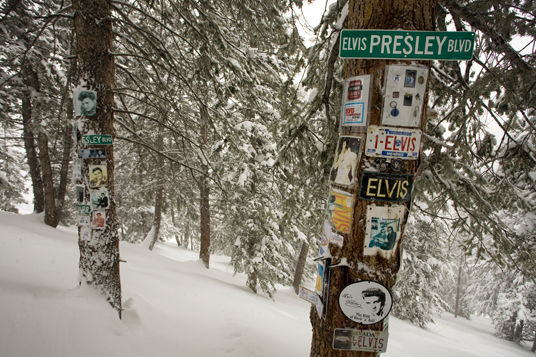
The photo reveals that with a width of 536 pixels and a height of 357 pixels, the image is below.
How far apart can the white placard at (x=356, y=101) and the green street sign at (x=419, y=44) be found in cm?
19

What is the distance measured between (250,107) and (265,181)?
4763 mm

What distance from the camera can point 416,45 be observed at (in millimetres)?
1777

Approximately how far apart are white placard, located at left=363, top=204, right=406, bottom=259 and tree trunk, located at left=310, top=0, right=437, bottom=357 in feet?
0.10

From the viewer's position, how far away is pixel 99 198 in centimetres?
359

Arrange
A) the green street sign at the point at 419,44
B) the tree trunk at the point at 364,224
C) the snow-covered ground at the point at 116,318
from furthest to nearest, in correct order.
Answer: the snow-covered ground at the point at 116,318, the tree trunk at the point at 364,224, the green street sign at the point at 419,44

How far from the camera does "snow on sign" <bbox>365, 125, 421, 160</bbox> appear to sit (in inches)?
73.3

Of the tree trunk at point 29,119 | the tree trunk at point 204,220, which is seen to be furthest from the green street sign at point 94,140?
the tree trunk at point 29,119

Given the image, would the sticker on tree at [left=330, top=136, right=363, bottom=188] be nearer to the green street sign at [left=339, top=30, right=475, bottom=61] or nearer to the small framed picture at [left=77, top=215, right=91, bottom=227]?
the green street sign at [left=339, top=30, right=475, bottom=61]

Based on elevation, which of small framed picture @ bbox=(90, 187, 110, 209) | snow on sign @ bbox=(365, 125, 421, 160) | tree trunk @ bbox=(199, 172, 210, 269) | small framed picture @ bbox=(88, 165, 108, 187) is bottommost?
tree trunk @ bbox=(199, 172, 210, 269)

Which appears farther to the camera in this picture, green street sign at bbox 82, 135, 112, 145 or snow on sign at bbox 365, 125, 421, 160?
green street sign at bbox 82, 135, 112, 145

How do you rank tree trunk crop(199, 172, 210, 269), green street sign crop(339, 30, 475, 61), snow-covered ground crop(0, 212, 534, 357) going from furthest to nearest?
tree trunk crop(199, 172, 210, 269) < snow-covered ground crop(0, 212, 534, 357) < green street sign crop(339, 30, 475, 61)

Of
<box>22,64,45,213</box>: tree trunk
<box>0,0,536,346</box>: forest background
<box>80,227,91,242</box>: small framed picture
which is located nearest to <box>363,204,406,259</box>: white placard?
<box>0,0,536,346</box>: forest background

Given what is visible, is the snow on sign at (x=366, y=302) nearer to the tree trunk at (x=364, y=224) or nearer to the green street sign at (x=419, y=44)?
the tree trunk at (x=364, y=224)

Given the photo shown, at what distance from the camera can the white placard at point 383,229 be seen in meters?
1.90
